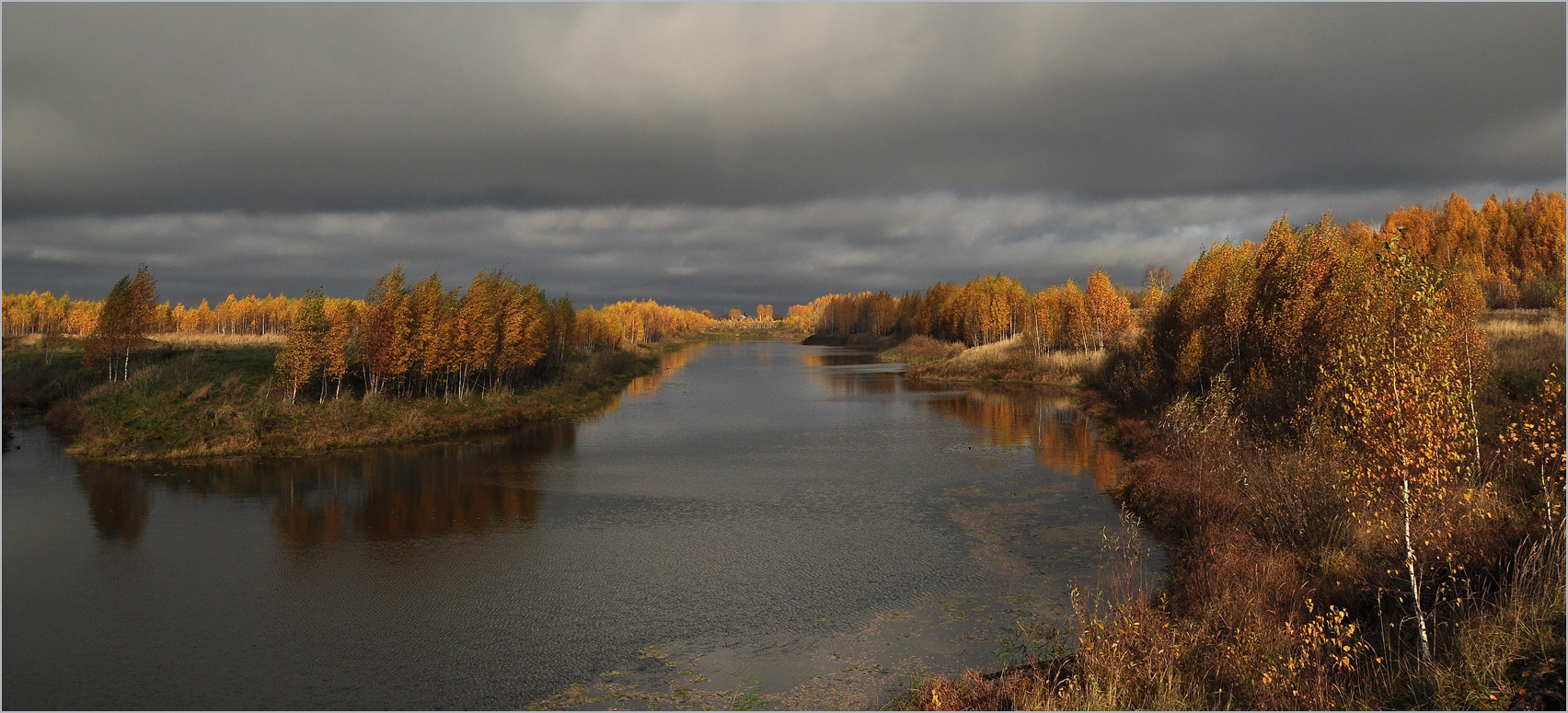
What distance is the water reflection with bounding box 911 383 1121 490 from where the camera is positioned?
1259 inches

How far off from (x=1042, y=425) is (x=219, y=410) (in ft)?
138

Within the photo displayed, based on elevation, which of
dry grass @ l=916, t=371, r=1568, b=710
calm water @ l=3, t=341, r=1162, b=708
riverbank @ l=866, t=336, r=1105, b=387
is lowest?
calm water @ l=3, t=341, r=1162, b=708

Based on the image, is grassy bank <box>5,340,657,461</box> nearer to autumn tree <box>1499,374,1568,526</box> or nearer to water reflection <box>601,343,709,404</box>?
water reflection <box>601,343,709,404</box>

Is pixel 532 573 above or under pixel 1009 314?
under

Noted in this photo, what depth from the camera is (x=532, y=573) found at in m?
17.9

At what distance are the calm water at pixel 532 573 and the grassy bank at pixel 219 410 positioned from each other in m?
2.23

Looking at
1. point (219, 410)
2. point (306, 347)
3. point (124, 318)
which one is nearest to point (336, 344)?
point (306, 347)

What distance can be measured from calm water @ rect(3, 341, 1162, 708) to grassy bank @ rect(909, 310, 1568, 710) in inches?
86.5

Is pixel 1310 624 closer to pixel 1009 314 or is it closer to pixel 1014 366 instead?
pixel 1014 366

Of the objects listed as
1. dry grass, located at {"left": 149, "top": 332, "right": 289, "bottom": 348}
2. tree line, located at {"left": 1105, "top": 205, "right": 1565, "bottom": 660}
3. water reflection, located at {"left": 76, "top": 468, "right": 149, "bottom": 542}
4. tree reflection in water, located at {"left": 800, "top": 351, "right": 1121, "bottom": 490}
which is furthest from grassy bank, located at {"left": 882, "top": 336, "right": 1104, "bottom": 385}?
water reflection, located at {"left": 76, "top": 468, "right": 149, "bottom": 542}

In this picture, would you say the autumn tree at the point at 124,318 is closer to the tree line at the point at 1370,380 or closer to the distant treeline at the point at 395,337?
the distant treeline at the point at 395,337

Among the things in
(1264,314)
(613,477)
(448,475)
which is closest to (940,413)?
(1264,314)

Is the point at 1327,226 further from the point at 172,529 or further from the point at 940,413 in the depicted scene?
the point at 172,529

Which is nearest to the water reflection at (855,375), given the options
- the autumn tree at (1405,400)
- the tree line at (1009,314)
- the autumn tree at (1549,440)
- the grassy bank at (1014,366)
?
the grassy bank at (1014,366)
